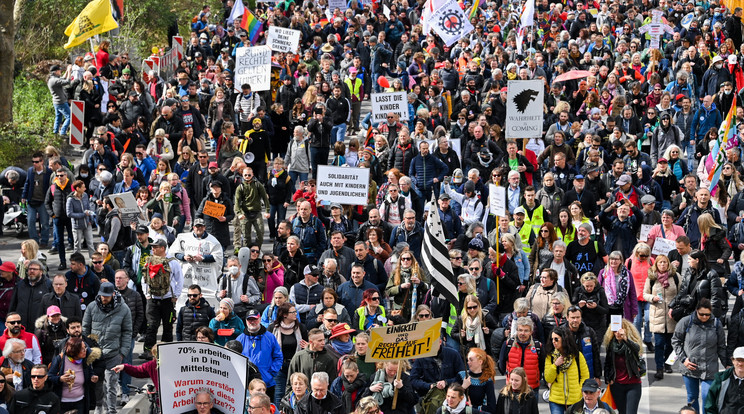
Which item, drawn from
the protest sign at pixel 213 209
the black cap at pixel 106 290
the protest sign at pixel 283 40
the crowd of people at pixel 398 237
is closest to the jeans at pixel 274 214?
the crowd of people at pixel 398 237

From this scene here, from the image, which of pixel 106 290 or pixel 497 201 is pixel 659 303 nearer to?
pixel 497 201

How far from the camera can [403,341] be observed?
40.5 feet

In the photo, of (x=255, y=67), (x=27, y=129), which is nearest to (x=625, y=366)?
(x=255, y=67)

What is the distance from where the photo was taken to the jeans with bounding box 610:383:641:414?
535 inches

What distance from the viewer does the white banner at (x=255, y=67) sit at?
2397cm

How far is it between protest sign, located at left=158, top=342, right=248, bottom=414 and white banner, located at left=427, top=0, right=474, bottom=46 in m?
17.4

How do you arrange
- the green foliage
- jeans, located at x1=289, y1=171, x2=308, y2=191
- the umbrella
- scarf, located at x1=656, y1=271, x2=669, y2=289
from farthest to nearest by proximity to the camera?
the umbrella → the green foliage → jeans, located at x1=289, y1=171, x2=308, y2=191 → scarf, located at x1=656, y1=271, x2=669, y2=289

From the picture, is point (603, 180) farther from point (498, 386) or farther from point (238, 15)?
point (238, 15)

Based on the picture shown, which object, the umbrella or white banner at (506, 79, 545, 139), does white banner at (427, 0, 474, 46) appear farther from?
white banner at (506, 79, 545, 139)

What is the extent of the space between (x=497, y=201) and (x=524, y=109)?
11.3 feet

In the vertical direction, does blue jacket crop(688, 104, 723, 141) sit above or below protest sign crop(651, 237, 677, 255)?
above

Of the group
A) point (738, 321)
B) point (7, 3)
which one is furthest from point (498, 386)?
point (7, 3)

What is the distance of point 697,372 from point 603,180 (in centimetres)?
570

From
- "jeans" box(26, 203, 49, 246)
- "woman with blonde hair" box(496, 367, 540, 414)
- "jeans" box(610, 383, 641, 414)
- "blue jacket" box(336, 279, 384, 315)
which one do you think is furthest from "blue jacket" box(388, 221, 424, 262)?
"jeans" box(26, 203, 49, 246)
